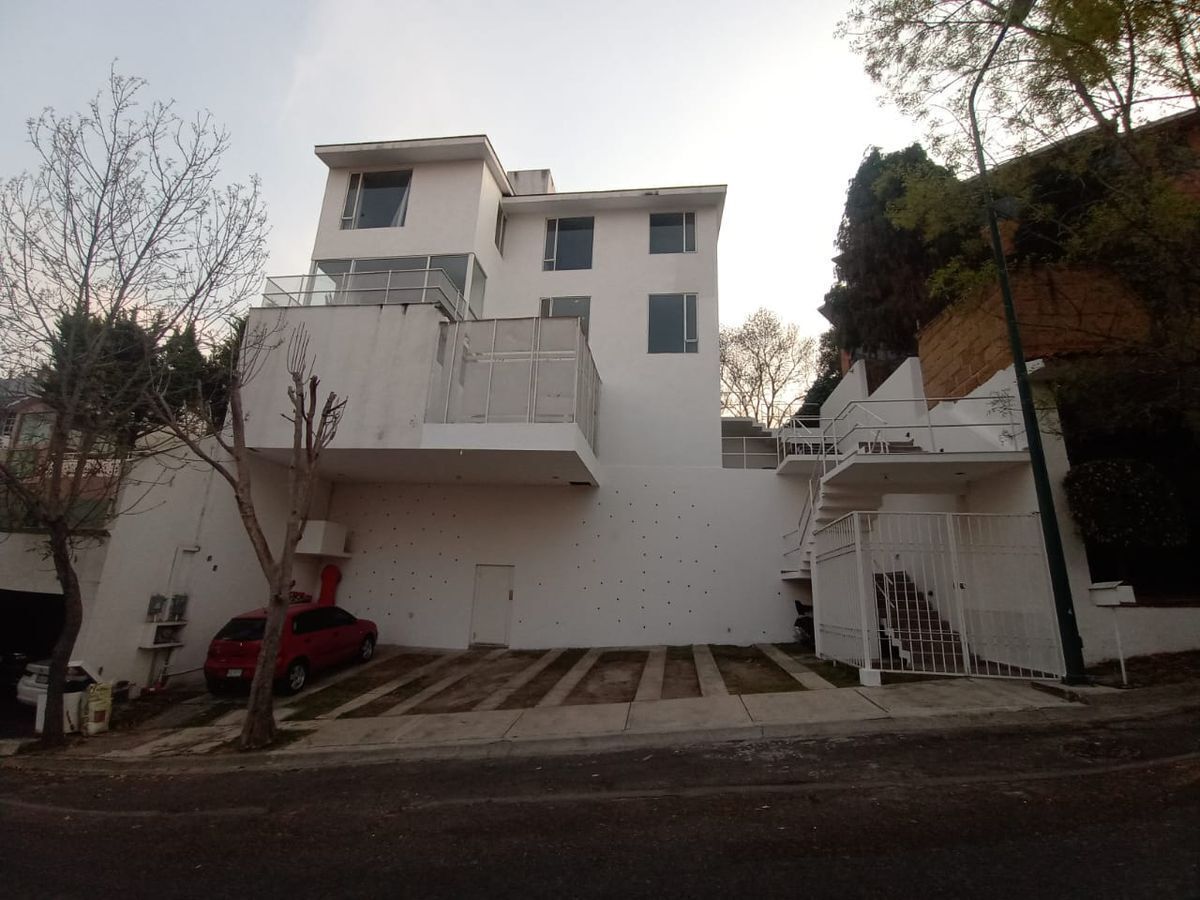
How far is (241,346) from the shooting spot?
10875mm

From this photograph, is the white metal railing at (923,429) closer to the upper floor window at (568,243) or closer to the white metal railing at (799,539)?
the white metal railing at (799,539)

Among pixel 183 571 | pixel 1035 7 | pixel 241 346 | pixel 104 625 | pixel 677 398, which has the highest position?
pixel 1035 7

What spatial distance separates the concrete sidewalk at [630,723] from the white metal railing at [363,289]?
8.83 meters

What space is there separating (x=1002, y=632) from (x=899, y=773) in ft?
15.3

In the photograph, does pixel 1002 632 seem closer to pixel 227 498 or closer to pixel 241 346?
pixel 241 346

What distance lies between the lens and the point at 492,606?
14867 millimetres

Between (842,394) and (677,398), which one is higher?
(842,394)

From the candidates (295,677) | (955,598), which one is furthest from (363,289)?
(955,598)

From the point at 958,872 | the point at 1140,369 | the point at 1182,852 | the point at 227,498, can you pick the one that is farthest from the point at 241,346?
the point at 1140,369

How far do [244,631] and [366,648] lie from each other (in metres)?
3.28

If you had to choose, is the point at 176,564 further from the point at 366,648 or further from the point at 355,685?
the point at 355,685

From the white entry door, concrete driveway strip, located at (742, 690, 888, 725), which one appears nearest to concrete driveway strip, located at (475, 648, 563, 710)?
the white entry door

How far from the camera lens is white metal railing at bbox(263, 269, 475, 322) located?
43.2 ft

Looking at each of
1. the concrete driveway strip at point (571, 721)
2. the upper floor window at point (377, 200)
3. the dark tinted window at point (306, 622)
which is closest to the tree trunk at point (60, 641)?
the dark tinted window at point (306, 622)
